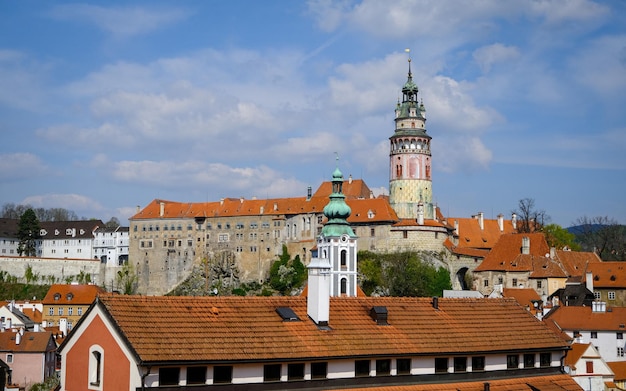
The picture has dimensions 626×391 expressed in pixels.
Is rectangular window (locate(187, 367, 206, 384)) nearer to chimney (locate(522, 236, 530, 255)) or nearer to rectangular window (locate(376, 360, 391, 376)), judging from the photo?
rectangular window (locate(376, 360, 391, 376))

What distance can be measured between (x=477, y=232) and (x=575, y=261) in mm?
18544

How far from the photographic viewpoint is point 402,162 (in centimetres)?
9169

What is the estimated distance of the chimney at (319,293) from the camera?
77.4 ft

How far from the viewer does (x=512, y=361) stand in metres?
26.1

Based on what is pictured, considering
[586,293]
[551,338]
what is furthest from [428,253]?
[551,338]

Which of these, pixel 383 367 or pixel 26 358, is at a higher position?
pixel 383 367

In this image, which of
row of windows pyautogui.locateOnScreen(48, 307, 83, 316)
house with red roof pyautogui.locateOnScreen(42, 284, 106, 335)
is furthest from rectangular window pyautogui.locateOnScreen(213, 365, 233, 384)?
row of windows pyautogui.locateOnScreen(48, 307, 83, 316)

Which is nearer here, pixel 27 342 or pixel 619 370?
pixel 619 370

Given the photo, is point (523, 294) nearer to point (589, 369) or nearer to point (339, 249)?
point (339, 249)

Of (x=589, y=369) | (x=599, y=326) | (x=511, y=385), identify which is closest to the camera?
(x=511, y=385)

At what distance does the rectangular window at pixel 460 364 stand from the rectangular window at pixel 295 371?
15.9 feet

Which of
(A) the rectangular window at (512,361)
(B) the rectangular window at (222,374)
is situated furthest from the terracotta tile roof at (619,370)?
(B) the rectangular window at (222,374)

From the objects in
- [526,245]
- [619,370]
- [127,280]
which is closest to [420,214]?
[526,245]

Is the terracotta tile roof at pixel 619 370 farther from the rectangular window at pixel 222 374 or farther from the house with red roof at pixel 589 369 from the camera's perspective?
the rectangular window at pixel 222 374
